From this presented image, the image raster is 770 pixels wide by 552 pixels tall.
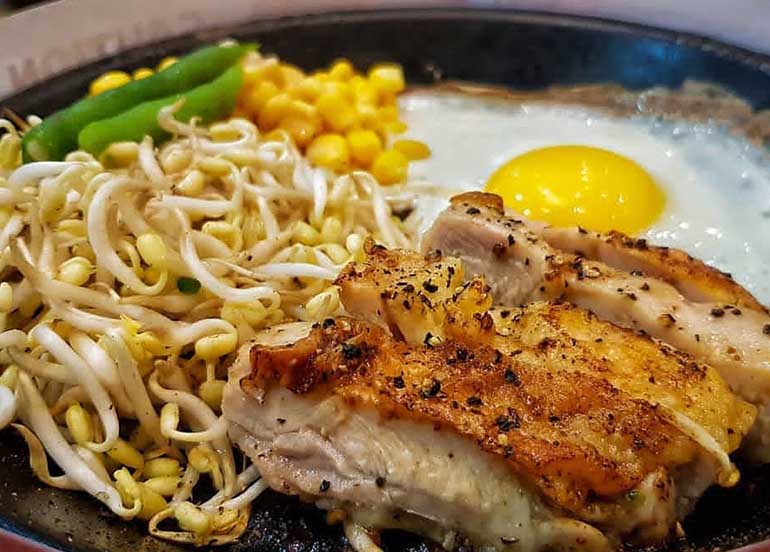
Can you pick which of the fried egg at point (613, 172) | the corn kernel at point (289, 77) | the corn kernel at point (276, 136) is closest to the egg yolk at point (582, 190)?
the fried egg at point (613, 172)

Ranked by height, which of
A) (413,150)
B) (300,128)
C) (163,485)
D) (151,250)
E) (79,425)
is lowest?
(163,485)

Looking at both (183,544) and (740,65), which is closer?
(183,544)

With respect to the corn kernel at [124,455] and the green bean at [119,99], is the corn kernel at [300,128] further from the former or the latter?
the corn kernel at [124,455]

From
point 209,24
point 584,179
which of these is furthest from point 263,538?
point 209,24

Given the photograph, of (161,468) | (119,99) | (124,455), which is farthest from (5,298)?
(119,99)

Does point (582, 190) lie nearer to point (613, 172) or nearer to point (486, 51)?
point (613, 172)

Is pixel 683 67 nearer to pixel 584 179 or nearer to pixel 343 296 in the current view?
pixel 584 179

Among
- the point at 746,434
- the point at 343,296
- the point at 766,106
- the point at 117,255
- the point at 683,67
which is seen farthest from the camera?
the point at 683,67
